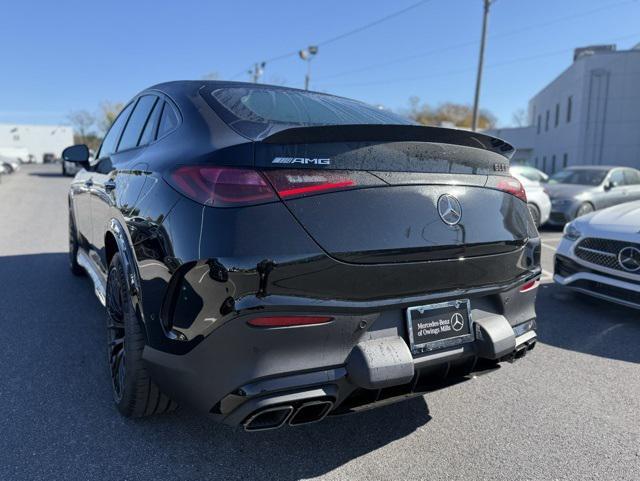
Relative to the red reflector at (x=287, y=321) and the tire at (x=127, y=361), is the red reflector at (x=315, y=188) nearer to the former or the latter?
the red reflector at (x=287, y=321)

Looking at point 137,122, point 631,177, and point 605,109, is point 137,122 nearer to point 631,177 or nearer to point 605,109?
point 631,177

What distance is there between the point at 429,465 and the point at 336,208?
1298 mm

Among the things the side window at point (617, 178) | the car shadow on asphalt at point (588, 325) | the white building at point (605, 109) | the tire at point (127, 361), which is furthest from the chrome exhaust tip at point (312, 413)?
the white building at point (605, 109)

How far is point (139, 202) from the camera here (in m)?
2.43

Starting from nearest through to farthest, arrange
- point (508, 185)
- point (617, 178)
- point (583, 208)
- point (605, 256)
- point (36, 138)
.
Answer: point (508, 185) < point (605, 256) < point (583, 208) < point (617, 178) < point (36, 138)

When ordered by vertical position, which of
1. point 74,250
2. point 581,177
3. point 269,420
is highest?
point 581,177

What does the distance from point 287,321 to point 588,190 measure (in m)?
10.7

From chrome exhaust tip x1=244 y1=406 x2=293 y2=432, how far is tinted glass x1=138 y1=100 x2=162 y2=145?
1.67 meters

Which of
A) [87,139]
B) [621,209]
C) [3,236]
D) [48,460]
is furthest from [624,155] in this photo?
[87,139]

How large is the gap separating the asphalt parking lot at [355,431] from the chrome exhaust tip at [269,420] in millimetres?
414

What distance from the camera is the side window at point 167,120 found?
2545mm

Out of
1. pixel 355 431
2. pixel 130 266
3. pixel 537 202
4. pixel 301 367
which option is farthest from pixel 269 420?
pixel 537 202

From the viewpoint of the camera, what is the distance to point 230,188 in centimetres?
190

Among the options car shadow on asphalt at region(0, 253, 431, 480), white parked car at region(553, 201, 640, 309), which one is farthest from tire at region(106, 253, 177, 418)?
white parked car at region(553, 201, 640, 309)
